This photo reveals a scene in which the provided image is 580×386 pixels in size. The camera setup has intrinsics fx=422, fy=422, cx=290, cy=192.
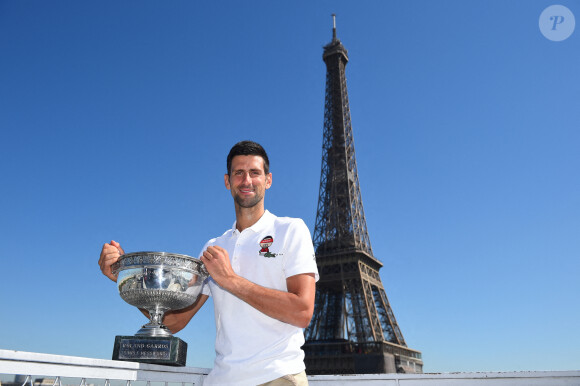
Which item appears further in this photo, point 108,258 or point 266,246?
point 108,258

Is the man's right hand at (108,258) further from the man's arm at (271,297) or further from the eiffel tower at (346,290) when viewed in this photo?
the eiffel tower at (346,290)

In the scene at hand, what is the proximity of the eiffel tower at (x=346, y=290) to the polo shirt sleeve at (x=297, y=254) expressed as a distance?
3457 cm

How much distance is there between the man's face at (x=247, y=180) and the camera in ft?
9.06

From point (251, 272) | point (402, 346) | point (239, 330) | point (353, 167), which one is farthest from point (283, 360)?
point (353, 167)

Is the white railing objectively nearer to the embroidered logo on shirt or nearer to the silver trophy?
the silver trophy

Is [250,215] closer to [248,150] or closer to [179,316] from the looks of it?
[248,150]

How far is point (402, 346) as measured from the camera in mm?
41719

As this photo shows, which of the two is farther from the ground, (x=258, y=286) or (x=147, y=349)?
(x=258, y=286)

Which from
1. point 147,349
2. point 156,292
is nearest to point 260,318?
point 156,292

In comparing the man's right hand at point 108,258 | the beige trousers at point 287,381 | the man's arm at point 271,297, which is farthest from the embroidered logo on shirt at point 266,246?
the man's right hand at point 108,258

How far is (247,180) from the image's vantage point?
2.74 m

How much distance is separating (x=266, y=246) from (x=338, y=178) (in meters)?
49.0

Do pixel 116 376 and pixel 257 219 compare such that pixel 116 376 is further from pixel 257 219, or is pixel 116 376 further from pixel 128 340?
pixel 257 219

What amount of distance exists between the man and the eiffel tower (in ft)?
113
